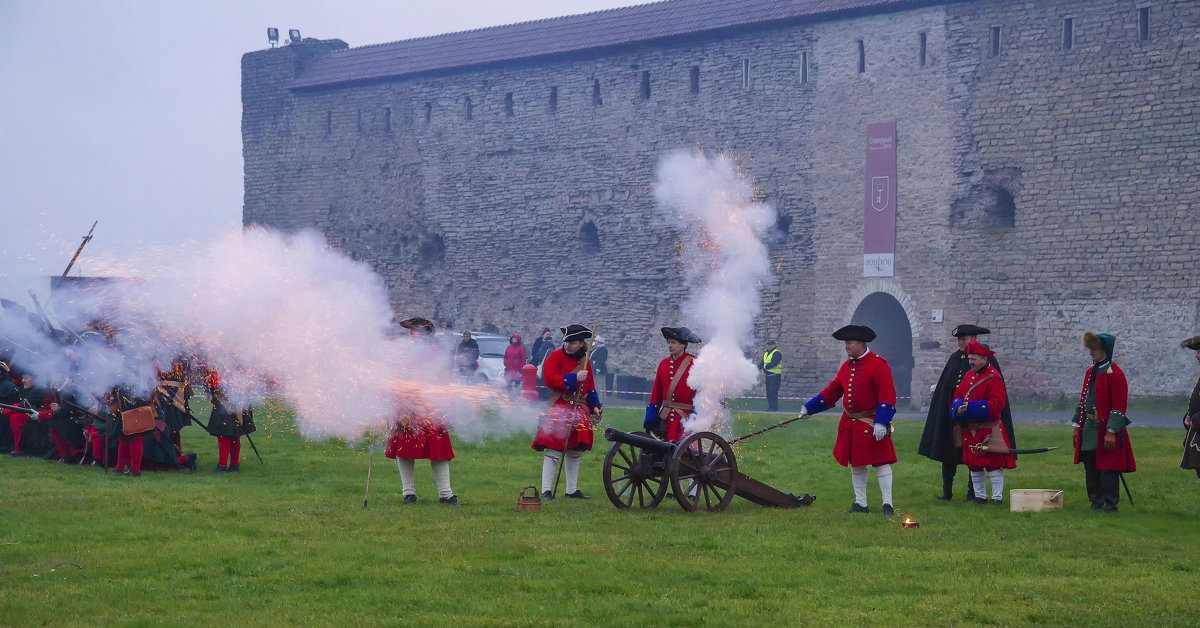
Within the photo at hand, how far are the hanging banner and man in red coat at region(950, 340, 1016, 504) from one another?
17321 mm

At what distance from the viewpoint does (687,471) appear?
1042 centimetres

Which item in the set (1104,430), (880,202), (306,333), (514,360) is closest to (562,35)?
(880,202)

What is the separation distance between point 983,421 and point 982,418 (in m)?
0.17

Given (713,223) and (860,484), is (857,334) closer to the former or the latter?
(860,484)

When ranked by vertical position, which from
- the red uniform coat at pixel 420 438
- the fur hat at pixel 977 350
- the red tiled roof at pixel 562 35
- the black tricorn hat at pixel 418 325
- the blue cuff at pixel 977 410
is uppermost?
the red tiled roof at pixel 562 35

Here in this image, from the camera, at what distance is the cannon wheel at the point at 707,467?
10336 mm

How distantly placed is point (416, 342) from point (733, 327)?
3.86m

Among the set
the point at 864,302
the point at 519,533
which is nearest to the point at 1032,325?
the point at 864,302

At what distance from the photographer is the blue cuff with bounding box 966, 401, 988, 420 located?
435 inches

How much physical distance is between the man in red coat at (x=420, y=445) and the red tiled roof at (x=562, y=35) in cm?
2003

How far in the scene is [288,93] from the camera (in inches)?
1553

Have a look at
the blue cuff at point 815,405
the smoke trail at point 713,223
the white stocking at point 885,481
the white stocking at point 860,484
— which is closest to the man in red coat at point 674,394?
the blue cuff at point 815,405

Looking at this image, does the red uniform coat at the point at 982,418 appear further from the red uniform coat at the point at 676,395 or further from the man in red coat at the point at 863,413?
the red uniform coat at the point at 676,395

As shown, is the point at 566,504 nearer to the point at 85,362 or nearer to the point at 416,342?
the point at 416,342
